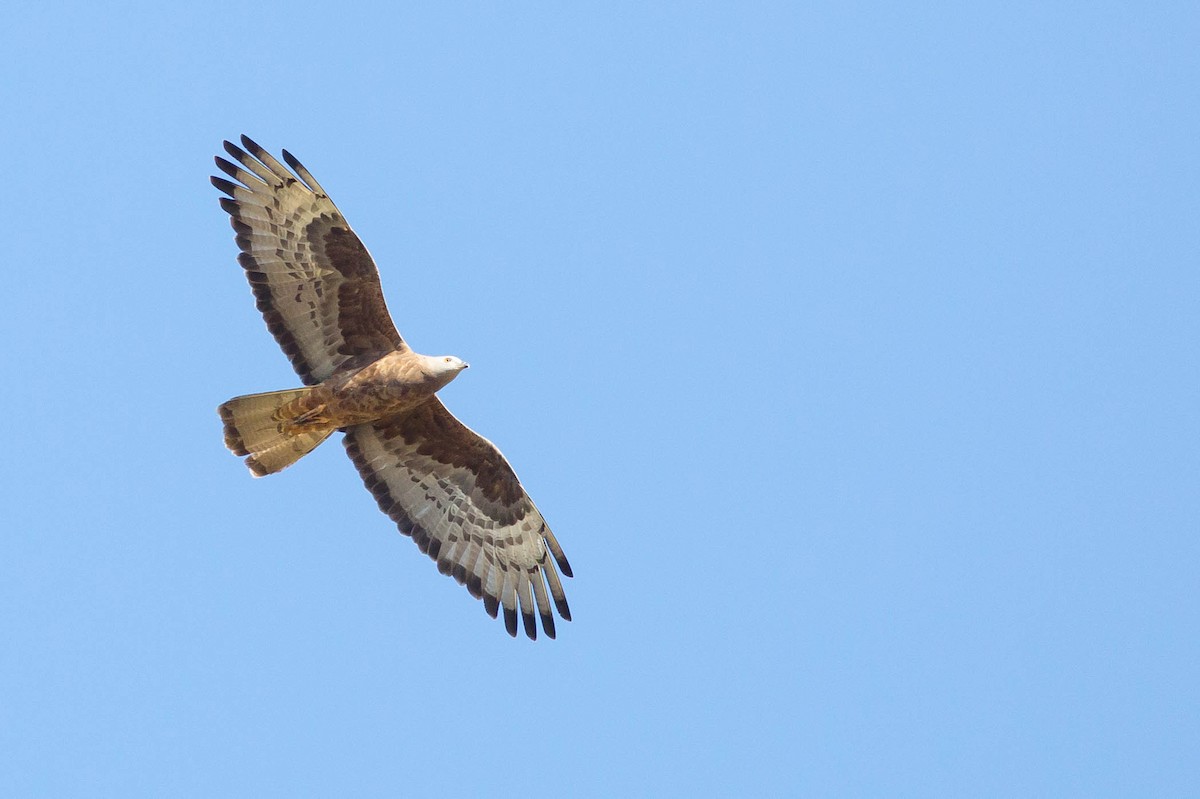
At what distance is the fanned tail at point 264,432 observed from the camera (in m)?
13.5

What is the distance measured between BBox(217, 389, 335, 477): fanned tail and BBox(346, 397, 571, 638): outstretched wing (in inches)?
28.2

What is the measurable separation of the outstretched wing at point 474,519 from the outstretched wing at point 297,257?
1091 millimetres

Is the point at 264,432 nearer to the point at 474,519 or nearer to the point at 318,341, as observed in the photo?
the point at 318,341

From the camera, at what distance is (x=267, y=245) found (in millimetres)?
13555

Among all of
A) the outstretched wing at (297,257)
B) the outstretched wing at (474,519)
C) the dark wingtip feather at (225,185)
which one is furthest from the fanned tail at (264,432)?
the dark wingtip feather at (225,185)

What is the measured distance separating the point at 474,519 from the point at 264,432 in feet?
6.49

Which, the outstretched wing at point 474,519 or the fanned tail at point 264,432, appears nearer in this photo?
the fanned tail at point 264,432

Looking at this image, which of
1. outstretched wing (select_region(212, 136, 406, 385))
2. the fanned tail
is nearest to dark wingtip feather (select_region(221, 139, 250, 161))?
outstretched wing (select_region(212, 136, 406, 385))

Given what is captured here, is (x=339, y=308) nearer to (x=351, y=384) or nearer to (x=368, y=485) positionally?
(x=351, y=384)

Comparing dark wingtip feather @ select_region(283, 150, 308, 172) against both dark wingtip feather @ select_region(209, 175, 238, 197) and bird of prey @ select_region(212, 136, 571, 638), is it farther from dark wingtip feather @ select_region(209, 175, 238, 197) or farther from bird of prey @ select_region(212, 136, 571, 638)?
dark wingtip feather @ select_region(209, 175, 238, 197)

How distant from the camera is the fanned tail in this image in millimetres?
13469

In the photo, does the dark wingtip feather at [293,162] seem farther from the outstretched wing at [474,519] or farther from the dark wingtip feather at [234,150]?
the outstretched wing at [474,519]

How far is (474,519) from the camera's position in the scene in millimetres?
14406

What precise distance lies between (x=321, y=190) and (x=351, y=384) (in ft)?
5.13
